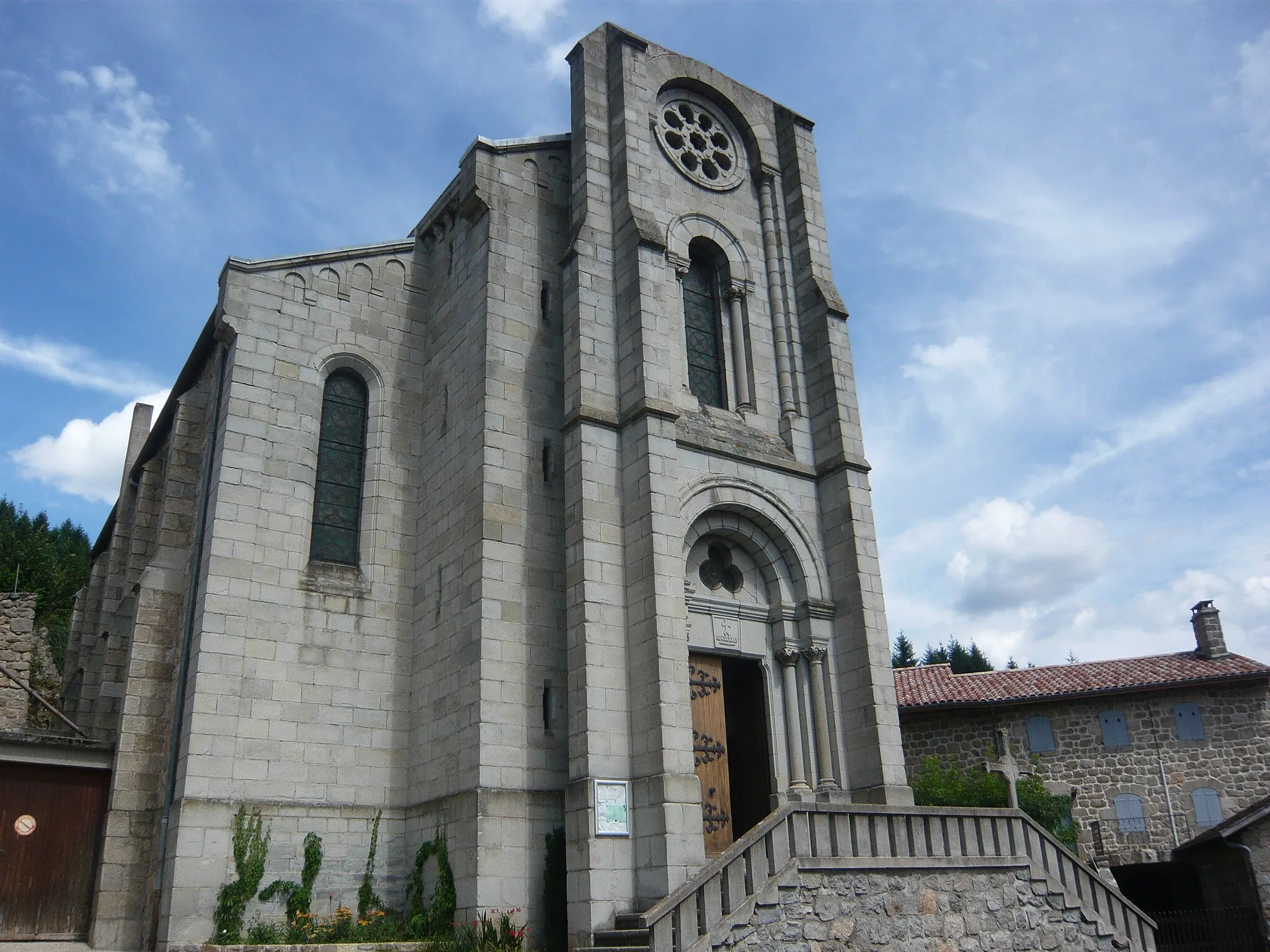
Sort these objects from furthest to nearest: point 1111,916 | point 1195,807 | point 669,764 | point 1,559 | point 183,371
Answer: point 1,559 → point 1195,807 → point 183,371 → point 1111,916 → point 669,764

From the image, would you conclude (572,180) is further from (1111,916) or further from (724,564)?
(1111,916)

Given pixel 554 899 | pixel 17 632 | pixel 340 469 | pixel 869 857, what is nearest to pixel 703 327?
pixel 340 469

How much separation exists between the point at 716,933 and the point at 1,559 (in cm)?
3588

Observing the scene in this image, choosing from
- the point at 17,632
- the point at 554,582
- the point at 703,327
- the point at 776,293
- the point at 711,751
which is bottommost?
the point at 711,751

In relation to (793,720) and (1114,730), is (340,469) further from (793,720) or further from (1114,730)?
(1114,730)

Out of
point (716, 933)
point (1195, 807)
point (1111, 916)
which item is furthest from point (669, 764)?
point (1195, 807)

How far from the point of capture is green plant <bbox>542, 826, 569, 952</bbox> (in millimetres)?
13188

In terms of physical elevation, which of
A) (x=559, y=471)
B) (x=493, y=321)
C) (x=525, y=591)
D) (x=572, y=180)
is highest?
(x=572, y=180)

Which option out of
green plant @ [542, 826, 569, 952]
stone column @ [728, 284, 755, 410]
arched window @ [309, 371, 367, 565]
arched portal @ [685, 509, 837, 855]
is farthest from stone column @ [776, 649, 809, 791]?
arched window @ [309, 371, 367, 565]

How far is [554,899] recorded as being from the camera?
1341 cm

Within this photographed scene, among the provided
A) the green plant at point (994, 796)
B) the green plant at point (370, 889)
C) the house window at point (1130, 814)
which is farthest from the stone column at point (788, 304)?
the house window at point (1130, 814)

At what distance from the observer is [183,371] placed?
19516 millimetres

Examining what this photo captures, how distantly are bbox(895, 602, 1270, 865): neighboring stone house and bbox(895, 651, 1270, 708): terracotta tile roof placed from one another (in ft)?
0.18

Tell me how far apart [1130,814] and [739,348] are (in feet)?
52.2
